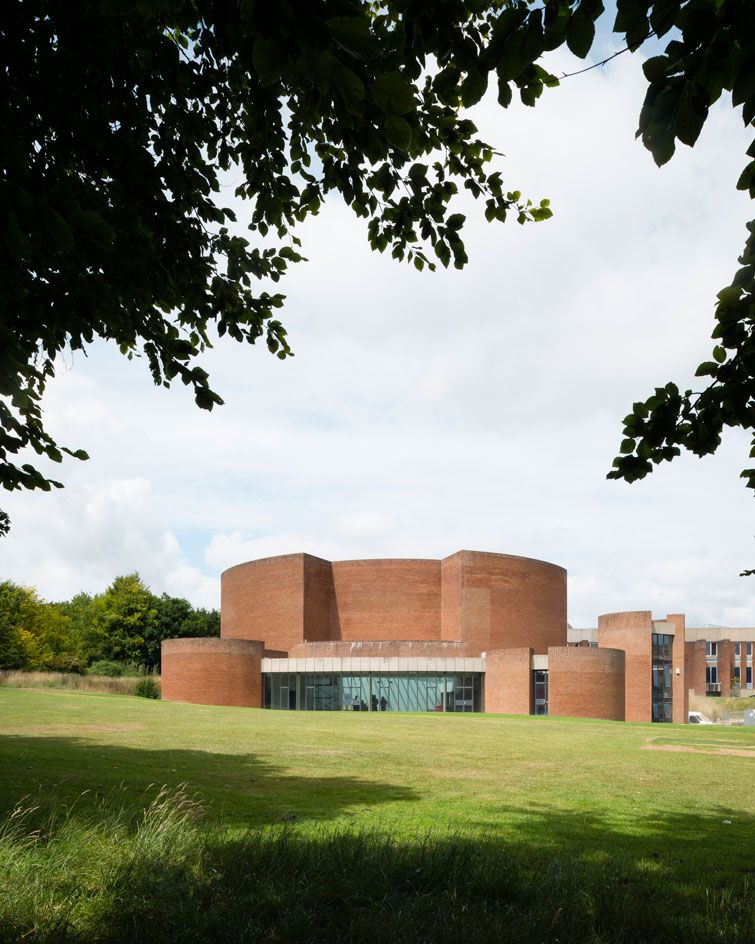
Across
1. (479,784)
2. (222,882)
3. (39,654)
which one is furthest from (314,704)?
(222,882)

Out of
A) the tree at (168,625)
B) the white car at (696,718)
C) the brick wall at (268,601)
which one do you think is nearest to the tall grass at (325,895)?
the white car at (696,718)

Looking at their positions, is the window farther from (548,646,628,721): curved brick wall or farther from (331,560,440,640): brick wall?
(331,560,440,640): brick wall

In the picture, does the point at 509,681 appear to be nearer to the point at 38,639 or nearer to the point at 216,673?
the point at 216,673

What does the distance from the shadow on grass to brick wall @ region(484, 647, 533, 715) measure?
35.9 meters

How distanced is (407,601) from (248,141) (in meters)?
59.3

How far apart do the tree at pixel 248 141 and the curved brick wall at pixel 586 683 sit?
44.7 m

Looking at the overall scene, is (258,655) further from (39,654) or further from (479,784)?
(479,784)

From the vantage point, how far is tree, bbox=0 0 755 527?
10.9 feet

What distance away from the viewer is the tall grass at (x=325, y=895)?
17.9 ft

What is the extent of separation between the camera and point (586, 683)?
165 feet

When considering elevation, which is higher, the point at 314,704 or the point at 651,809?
the point at 651,809

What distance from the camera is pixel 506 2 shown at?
722 cm

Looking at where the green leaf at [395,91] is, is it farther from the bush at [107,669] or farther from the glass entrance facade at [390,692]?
the bush at [107,669]

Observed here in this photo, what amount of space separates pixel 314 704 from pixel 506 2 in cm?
5406
